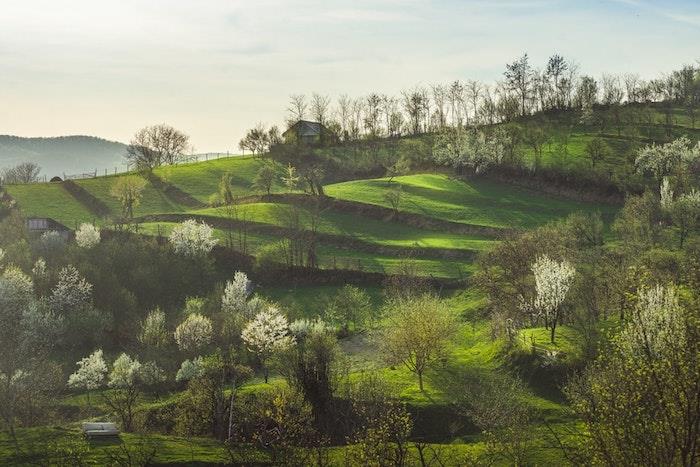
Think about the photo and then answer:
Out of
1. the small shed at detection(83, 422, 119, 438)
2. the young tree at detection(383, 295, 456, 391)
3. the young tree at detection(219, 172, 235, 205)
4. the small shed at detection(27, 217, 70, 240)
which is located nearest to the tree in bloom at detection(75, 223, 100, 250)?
the small shed at detection(27, 217, 70, 240)

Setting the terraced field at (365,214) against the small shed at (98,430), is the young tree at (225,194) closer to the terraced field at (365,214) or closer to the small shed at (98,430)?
the terraced field at (365,214)

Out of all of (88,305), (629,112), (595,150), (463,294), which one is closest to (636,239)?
(463,294)

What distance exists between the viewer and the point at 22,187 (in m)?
155

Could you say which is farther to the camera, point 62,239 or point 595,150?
point 595,150

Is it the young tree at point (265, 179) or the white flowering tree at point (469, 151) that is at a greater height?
the white flowering tree at point (469, 151)

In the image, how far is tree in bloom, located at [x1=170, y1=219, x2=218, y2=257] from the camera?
111 m

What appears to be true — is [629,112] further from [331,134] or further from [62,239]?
[62,239]

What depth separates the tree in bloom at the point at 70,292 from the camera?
9469 cm

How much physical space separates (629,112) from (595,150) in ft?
145

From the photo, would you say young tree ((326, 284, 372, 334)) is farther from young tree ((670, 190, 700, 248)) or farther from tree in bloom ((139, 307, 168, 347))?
young tree ((670, 190, 700, 248))

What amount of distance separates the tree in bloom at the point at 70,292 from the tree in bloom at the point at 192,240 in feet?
57.3

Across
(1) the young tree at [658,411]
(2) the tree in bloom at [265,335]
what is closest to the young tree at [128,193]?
(2) the tree in bloom at [265,335]

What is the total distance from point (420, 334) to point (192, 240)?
5956 cm

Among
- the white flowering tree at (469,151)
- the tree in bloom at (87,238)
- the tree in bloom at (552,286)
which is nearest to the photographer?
the tree in bloom at (552,286)
